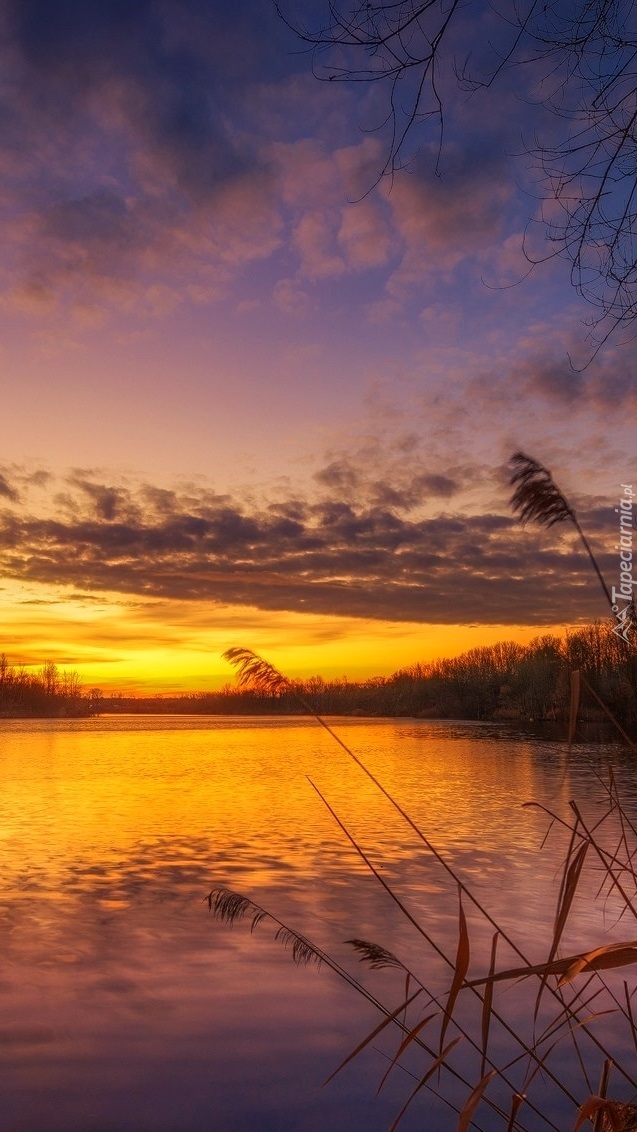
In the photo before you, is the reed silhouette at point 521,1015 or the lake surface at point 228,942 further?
the lake surface at point 228,942

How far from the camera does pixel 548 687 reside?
82125mm

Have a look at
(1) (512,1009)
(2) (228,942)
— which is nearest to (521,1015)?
(1) (512,1009)

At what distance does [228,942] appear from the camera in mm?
6582

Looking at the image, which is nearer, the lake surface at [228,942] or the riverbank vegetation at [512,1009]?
the riverbank vegetation at [512,1009]

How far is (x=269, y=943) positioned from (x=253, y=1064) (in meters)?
2.25

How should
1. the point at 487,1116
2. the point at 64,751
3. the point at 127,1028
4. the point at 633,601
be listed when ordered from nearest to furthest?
the point at 633,601, the point at 487,1116, the point at 127,1028, the point at 64,751

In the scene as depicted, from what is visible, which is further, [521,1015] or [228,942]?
[228,942]

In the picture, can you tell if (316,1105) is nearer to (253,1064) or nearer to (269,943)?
(253,1064)

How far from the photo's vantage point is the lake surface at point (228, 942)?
4.05m

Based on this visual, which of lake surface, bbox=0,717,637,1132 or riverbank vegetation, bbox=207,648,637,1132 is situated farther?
lake surface, bbox=0,717,637,1132

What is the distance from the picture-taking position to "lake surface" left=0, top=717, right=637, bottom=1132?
4.05 m

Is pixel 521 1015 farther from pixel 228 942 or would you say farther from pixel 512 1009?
pixel 228 942

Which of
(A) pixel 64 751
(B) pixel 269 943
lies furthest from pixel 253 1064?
(A) pixel 64 751

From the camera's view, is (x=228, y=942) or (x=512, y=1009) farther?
(x=228, y=942)
